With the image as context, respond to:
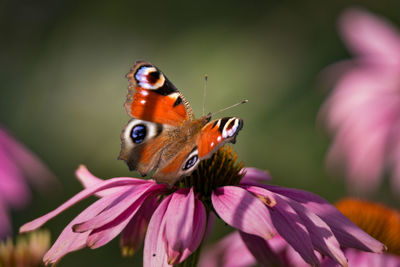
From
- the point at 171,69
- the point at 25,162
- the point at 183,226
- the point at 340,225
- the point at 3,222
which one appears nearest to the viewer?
the point at 183,226

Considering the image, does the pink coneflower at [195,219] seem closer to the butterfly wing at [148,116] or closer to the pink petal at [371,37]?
the butterfly wing at [148,116]

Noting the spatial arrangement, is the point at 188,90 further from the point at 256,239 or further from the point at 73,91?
the point at 256,239

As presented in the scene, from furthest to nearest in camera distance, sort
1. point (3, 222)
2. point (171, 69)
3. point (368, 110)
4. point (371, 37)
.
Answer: point (171, 69), point (371, 37), point (368, 110), point (3, 222)

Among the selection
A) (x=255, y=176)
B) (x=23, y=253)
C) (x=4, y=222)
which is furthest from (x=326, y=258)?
(x=4, y=222)

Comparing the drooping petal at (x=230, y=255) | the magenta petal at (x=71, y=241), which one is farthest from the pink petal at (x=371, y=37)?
the magenta petal at (x=71, y=241)

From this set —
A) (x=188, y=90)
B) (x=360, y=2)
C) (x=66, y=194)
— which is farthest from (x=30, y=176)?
(x=360, y=2)

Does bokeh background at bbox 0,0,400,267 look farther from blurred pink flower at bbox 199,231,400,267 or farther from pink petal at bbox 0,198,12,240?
blurred pink flower at bbox 199,231,400,267

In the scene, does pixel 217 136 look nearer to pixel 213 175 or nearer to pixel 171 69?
pixel 213 175
